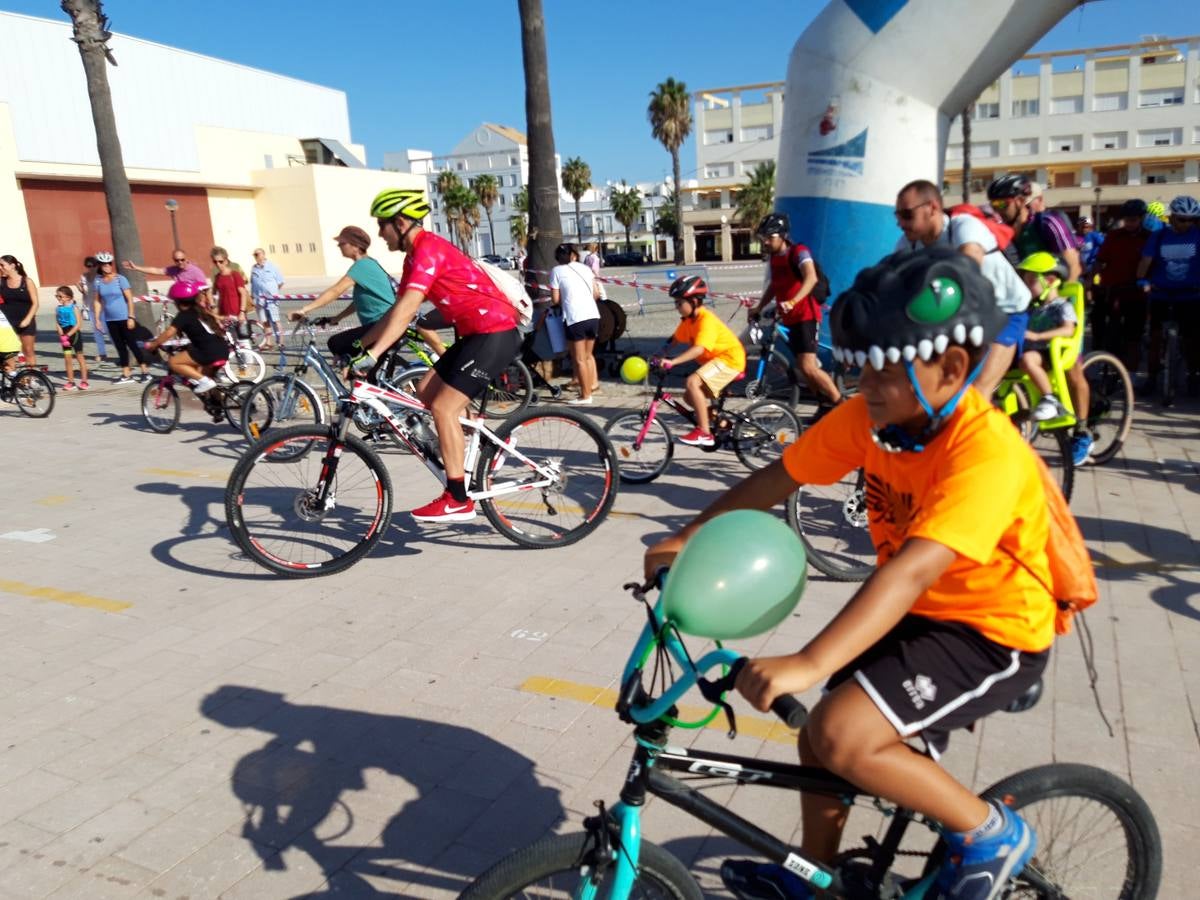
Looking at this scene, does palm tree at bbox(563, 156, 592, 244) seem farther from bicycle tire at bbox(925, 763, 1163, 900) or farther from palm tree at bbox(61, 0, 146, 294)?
A: bicycle tire at bbox(925, 763, 1163, 900)

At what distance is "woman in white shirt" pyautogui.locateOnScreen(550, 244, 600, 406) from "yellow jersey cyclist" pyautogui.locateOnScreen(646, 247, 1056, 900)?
8.44 metres

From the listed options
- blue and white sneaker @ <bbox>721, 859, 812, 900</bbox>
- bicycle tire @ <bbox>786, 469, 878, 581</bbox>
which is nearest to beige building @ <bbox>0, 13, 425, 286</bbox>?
bicycle tire @ <bbox>786, 469, 878, 581</bbox>

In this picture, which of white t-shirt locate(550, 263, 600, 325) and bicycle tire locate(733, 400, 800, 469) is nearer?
bicycle tire locate(733, 400, 800, 469)

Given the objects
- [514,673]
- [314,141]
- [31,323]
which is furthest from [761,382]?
[314,141]

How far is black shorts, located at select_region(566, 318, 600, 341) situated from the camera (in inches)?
413

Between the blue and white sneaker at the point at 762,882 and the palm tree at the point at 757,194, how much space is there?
213 ft

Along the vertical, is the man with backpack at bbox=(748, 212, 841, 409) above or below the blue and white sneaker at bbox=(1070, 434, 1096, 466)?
above

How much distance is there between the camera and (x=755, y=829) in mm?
2084

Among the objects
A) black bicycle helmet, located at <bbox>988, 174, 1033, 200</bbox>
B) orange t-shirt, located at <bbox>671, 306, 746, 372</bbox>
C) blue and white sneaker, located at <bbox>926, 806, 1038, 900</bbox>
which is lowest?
blue and white sneaker, located at <bbox>926, 806, 1038, 900</bbox>

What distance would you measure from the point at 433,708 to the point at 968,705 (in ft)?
8.06

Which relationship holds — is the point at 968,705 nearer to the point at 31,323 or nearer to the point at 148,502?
the point at 148,502

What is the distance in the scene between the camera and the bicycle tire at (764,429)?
7195mm

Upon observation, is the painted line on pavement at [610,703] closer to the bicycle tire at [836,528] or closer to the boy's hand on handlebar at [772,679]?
the bicycle tire at [836,528]

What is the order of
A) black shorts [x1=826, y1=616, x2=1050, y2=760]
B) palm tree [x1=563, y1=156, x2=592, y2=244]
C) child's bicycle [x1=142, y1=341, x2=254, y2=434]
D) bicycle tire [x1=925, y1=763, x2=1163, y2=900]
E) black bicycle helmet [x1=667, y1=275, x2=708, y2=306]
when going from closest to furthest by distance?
black shorts [x1=826, y1=616, x2=1050, y2=760]
bicycle tire [x1=925, y1=763, x2=1163, y2=900]
black bicycle helmet [x1=667, y1=275, x2=708, y2=306]
child's bicycle [x1=142, y1=341, x2=254, y2=434]
palm tree [x1=563, y1=156, x2=592, y2=244]
